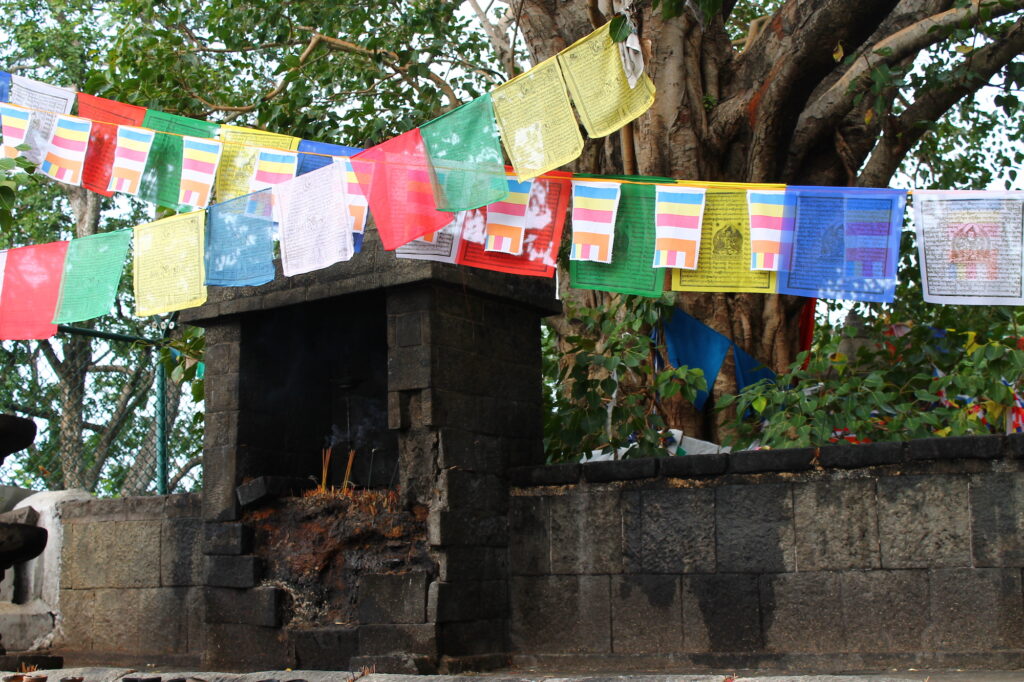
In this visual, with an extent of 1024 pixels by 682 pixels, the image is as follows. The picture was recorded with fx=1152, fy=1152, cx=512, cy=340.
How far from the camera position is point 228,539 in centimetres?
645

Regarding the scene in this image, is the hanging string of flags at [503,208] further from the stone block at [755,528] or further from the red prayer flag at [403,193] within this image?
the stone block at [755,528]

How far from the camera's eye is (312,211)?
606 centimetres

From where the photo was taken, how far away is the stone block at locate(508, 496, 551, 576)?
5.98 m

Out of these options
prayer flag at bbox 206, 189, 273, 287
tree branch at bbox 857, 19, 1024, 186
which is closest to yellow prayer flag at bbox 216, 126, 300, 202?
prayer flag at bbox 206, 189, 273, 287

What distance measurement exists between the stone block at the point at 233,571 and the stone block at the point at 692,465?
2.31m

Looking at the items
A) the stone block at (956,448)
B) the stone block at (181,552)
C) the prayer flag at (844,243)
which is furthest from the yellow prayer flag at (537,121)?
the stone block at (181,552)

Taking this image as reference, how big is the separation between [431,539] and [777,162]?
400 cm

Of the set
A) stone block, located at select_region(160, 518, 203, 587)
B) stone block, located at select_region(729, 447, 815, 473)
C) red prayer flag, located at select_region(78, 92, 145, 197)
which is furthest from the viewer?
stone block, located at select_region(160, 518, 203, 587)

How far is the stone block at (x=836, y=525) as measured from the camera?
5.18 m

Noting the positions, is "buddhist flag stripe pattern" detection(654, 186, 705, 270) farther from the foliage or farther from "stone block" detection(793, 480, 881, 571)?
"stone block" detection(793, 480, 881, 571)

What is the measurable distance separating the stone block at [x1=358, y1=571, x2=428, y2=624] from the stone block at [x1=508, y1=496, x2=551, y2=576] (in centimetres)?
58

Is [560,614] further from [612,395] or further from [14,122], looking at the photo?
[14,122]

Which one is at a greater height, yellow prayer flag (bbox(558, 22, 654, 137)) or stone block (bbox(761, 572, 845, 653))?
yellow prayer flag (bbox(558, 22, 654, 137))

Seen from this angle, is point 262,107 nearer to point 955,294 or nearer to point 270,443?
point 270,443
